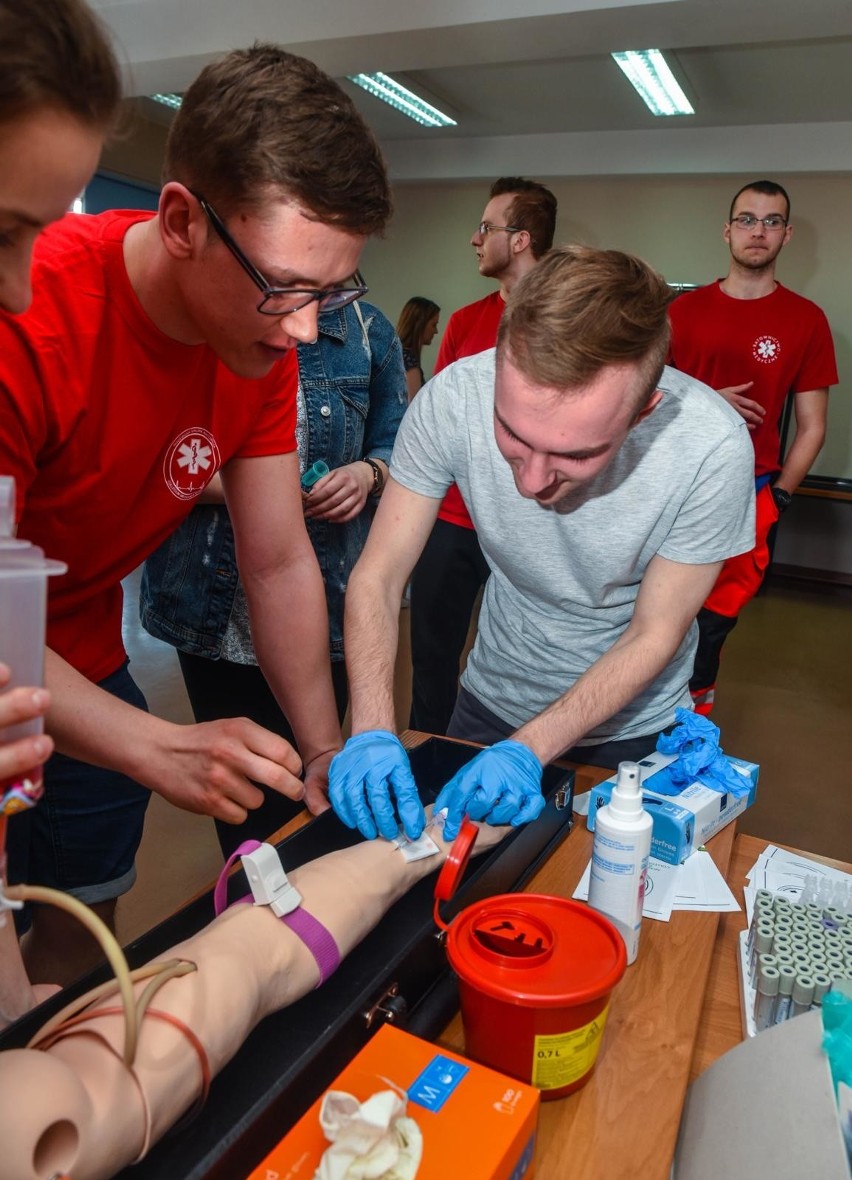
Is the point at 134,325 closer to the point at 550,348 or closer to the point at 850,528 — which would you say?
the point at 550,348

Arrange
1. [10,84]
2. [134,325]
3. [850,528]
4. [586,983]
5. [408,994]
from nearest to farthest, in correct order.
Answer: [10,84] → [586,983] → [408,994] → [134,325] → [850,528]

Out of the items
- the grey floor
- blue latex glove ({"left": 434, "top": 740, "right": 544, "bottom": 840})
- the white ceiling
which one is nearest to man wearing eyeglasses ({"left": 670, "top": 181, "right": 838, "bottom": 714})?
the grey floor

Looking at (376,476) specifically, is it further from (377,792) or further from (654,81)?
(654,81)

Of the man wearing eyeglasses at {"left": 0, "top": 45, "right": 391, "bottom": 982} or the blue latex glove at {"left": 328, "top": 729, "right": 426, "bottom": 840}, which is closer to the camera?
the man wearing eyeglasses at {"left": 0, "top": 45, "right": 391, "bottom": 982}

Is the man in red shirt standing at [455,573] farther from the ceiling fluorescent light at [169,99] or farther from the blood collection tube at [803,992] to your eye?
the ceiling fluorescent light at [169,99]

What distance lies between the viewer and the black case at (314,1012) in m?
0.65

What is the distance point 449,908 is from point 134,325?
2.48 ft

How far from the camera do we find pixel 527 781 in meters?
1.09

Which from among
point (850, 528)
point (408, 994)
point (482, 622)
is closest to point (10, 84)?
point (408, 994)

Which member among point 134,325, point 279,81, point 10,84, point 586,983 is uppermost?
point 279,81

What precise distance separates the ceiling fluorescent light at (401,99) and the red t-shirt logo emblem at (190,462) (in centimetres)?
457

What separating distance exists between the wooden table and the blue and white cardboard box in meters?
0.11

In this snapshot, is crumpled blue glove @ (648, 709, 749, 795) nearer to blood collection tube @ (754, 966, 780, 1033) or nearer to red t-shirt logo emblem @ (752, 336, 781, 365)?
blood collection tube @ (754, 966, 780, 1033)

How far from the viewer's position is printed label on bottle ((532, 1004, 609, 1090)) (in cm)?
73
